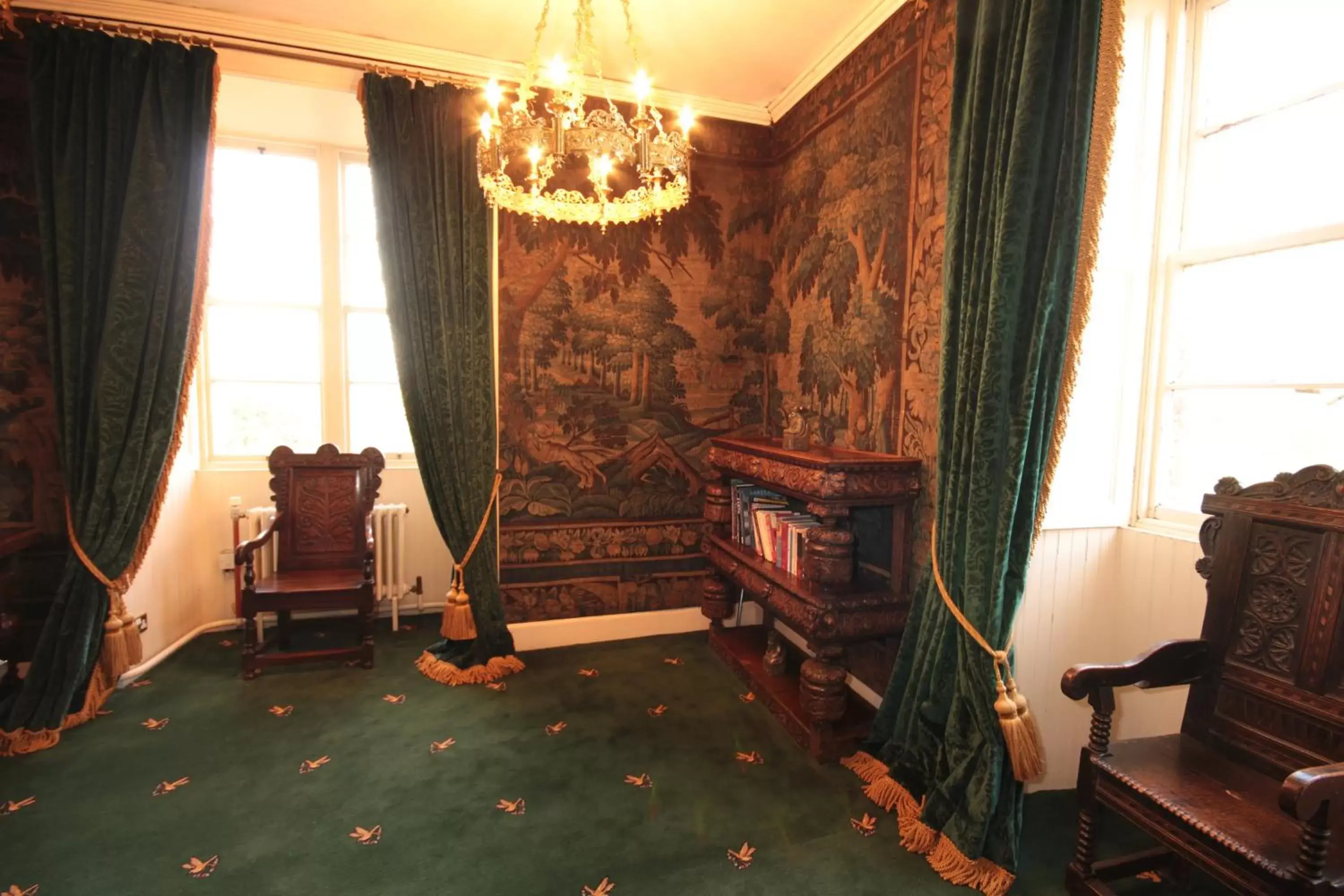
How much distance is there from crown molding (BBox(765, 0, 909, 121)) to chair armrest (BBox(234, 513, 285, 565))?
3.81m

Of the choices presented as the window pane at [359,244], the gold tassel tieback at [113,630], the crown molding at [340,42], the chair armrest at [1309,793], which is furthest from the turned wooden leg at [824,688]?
the window pane at [359,244]

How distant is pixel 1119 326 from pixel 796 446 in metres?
1.30

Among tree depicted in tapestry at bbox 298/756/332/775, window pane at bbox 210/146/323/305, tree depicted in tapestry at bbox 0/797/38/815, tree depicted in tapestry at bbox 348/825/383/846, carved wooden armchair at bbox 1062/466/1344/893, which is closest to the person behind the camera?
carved wooden armchair at bbox 1062/466/1344/893

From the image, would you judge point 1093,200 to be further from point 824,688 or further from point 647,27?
point 647,27

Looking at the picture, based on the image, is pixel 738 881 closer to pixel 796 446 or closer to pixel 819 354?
pixel 796 446

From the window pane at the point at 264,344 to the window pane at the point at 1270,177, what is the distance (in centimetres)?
455

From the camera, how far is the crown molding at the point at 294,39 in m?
2.84

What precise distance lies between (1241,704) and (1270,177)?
162cm

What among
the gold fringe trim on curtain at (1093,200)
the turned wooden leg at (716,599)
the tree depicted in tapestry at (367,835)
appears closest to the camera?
the gold fringe trim on curtain at (1093,200)

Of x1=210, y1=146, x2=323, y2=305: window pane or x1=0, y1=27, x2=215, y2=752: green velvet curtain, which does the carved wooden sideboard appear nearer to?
x1=0, y1=27, x2=215, y2=752: green velvet curtain

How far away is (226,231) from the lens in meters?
3.80

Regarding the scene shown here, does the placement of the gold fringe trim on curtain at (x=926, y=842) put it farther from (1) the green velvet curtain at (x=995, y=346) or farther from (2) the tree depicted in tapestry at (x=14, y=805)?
(2) the tree depicted in tapestry at (x=14, y=805)

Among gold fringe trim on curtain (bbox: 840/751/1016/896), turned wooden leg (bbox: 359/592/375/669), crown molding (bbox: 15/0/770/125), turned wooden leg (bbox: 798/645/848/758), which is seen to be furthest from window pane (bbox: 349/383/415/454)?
gold fringe trim on curtain (bbox: 840/751/1016/896)

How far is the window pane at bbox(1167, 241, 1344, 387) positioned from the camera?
1778 millimetres
